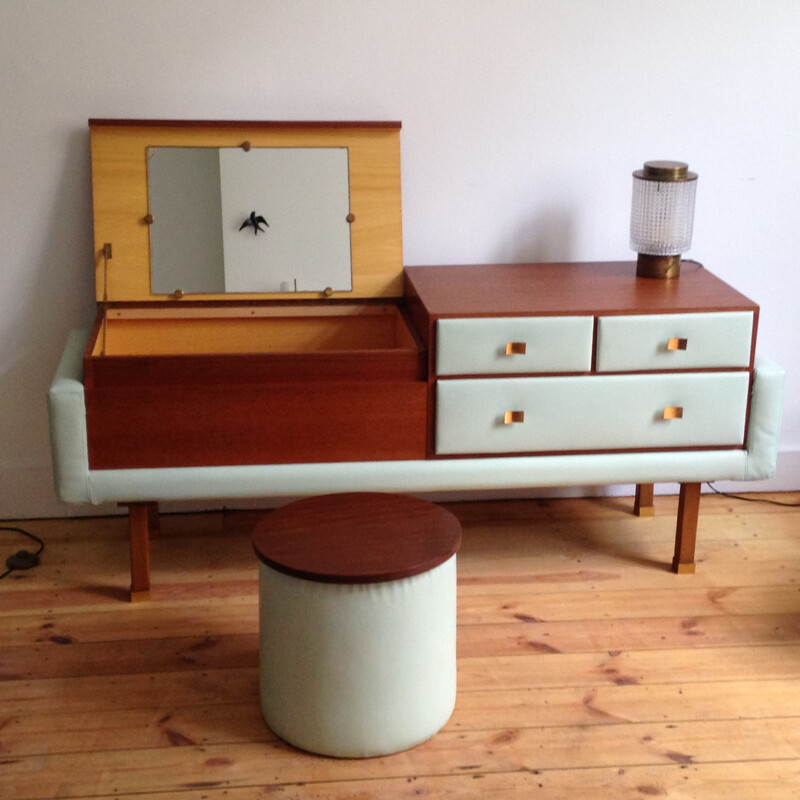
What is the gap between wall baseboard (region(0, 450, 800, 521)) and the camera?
297 cm

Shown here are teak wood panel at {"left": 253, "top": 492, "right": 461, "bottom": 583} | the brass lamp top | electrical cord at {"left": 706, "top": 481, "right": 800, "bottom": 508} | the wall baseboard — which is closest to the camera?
teak wood panel at {"left": 253, "top": 492, "right": 461, "bottom": 583}

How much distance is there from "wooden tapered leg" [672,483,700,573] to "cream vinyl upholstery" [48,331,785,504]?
0.23ft

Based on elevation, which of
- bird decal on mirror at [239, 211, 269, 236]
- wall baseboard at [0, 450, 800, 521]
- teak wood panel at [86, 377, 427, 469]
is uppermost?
bird decal on mirror at [239, 211, 269, 236]

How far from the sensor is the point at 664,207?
2.72m

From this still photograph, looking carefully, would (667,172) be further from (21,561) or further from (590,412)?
(21,561)

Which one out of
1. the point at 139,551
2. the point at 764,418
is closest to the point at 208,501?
the point at 139,551

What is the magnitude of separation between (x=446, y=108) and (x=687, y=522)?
3.77ft

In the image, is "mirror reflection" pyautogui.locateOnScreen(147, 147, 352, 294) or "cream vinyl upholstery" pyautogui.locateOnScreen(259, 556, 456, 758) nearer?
"cream vinyl upholstery" pyautogui.locateOnScreen(259, 556, 456, 758)

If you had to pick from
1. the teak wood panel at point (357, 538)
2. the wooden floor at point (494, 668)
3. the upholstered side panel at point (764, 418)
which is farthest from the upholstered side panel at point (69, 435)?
the upholstered side panel at point (764, 418)

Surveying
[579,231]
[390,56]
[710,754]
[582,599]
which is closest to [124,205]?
[390,56]

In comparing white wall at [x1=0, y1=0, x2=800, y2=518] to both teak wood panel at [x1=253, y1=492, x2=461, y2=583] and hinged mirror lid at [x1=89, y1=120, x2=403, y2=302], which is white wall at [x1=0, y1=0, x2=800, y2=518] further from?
teak wood panel at [x1=253, y1=492, x2=461, y2=583]

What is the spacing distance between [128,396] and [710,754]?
1.35 metres

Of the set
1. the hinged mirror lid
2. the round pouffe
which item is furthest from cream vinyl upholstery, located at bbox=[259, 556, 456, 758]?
the hinged mirror lid

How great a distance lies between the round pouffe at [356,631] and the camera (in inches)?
77.5
